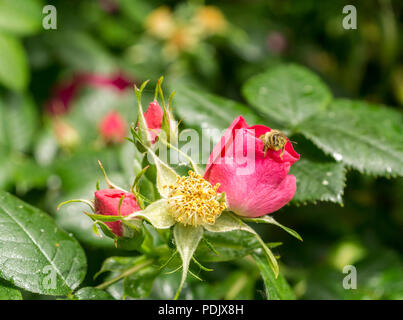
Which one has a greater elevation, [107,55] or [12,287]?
[107,55]

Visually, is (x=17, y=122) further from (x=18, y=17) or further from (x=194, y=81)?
(x=194, y=81)

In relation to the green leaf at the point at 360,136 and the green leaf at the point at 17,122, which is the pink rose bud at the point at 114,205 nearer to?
the green leaf at the point at 360,136

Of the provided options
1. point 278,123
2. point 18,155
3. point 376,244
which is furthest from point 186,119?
point 376,244

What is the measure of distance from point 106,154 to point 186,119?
1.55ft

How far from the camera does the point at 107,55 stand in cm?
224

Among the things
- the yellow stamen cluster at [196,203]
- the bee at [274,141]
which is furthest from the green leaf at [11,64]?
the bee at [274,141]

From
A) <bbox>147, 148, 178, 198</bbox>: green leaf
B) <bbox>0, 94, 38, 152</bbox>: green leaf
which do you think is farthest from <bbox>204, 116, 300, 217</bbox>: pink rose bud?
<bbox>0, 94, 38, 152</bbox>: green leaf

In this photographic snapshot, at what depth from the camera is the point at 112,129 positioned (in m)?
1.66

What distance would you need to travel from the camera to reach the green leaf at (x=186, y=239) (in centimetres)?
75

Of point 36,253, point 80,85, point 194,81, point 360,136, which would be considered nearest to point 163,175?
point 36,253

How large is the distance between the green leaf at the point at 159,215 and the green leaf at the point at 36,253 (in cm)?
23

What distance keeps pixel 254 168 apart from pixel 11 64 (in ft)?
4.13

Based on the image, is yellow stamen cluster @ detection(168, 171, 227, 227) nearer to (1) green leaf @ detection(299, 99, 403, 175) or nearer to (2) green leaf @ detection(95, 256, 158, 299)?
(2) green leaf @ detection(95, 256, 158, 299)

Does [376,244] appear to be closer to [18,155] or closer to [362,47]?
[362,47]
